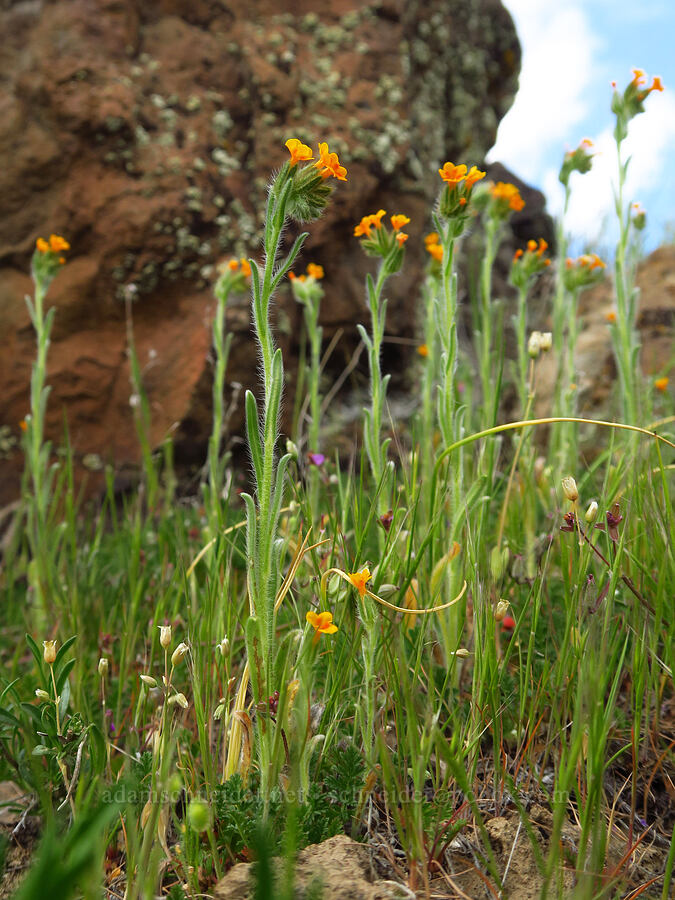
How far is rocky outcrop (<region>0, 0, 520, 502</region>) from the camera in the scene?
363 centimetres

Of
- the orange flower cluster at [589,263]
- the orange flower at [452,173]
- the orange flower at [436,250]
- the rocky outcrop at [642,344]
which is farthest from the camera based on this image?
the rocky outcrop at [642,344]

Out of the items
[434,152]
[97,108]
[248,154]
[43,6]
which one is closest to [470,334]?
[434,152]

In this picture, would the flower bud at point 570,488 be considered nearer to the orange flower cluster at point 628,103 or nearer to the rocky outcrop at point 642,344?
the orange flower cluster at point 628,103

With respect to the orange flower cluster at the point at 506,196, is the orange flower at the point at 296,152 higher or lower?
lower

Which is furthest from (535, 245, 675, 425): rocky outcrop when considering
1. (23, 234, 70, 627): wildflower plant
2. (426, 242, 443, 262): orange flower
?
(23, 234, 70, 627): wildflower plant

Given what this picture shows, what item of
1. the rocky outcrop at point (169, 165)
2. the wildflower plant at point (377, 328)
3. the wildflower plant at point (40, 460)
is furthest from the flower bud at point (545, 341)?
the rocky outcrop at point (169, 165)

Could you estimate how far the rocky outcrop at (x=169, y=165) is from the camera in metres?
3.63

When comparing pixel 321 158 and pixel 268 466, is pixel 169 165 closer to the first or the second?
pixel 321 158

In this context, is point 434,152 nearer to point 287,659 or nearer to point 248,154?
point 248,154

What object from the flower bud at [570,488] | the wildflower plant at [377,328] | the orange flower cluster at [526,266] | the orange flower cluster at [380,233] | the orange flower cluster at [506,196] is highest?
the orange flower cluster at [506,196]

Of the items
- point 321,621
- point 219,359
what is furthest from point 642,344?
point 321,621

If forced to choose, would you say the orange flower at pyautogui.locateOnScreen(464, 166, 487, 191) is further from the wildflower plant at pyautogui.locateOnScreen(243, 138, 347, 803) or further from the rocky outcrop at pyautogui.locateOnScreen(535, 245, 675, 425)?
the rocky outcrop at pyautogui.locateOnScreen(535, 245, 675, 425)

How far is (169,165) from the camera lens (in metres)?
3.75

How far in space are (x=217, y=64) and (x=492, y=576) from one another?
361 centimetres
